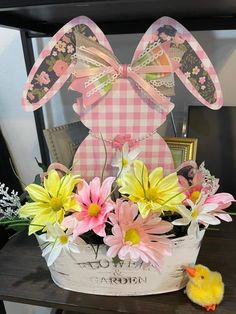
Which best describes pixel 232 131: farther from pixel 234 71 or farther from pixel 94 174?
pixel 94 174

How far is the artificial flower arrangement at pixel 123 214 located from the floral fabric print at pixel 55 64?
176 mm

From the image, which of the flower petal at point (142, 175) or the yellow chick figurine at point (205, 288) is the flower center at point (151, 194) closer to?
the flower petal at point (142, 175)

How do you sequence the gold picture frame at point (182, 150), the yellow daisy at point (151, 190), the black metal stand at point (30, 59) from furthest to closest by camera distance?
the black metal stand at point (30, 59), the gold picture frame at point (182, 150), the yellow daisy at point (151, 190)

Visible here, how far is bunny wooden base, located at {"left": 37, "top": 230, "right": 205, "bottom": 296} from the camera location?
1.87 ft

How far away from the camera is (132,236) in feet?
1.77

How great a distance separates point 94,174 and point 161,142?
0.15 metres

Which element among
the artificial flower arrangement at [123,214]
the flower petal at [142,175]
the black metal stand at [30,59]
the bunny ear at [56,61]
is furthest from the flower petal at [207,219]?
the black metal stand at [30,59]

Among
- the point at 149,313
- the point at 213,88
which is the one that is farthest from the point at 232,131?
the point at 149,313

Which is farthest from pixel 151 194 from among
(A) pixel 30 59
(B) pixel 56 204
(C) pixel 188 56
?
(A) pixel 30 59

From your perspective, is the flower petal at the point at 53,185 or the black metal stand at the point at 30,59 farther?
the black metal stand at the point at 30,59

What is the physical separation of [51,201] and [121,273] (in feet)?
0.59

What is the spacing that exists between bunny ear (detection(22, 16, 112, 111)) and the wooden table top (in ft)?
1.11

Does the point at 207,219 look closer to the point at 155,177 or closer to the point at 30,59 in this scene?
the point at 155,177

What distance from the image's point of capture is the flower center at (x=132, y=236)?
54cm
